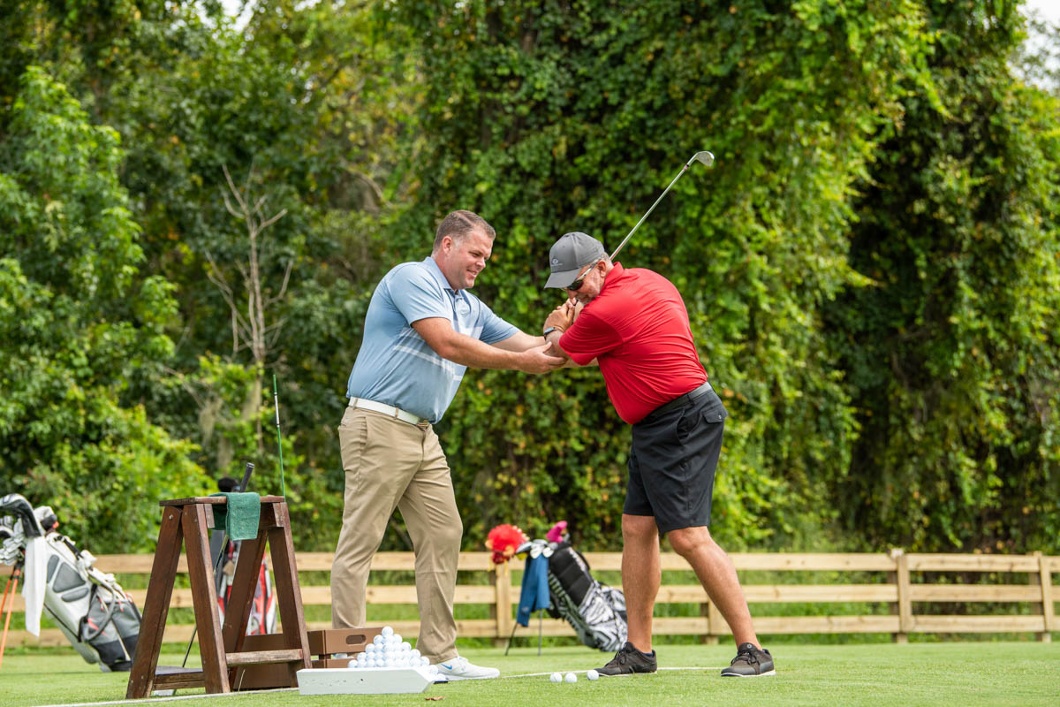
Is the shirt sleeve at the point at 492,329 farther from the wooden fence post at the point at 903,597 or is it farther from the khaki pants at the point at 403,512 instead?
the wooden fence post at the point at 903,597

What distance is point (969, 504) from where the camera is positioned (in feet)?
51.3

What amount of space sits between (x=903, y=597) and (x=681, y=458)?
7.95m

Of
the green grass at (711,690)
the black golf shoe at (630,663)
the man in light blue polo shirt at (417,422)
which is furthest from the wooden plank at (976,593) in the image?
the man in light blue polo shirt at (417,422)

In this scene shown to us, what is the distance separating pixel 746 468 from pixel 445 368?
8715mm

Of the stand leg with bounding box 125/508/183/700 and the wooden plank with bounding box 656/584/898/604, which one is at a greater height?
the stand leg with bounding box 125/508/183/700

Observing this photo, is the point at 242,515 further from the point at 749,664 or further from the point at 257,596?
the point at 257,596

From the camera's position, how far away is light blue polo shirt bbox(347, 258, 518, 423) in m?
5.09

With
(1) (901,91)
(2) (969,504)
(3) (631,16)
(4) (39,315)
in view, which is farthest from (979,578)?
(4) (39,315)

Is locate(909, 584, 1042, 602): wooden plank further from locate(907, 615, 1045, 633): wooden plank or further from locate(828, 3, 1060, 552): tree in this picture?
locate(828, 3, 1060, 552): tree

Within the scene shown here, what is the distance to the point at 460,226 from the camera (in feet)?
17.4

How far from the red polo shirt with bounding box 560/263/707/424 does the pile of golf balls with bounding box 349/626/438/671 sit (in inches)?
49.8

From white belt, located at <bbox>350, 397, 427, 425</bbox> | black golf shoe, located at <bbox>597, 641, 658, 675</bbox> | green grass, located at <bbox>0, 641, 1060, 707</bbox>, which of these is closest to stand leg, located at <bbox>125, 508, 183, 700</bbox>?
green grass, located at <bbox>0, 641, 1060, 707</bbox>

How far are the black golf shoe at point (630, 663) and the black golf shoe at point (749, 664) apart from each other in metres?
0.36

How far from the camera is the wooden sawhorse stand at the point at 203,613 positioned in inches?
179
